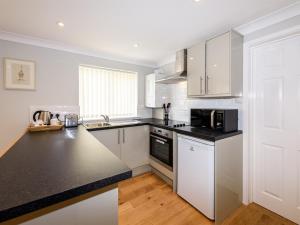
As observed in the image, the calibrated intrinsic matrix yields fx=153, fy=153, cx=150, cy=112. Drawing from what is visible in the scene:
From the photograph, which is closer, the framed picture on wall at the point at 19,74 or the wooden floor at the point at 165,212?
the wooden floor at the point at 165,212

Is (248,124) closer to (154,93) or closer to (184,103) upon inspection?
(184,103)

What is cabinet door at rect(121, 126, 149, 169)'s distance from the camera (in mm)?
2707

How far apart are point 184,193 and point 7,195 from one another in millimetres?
1981

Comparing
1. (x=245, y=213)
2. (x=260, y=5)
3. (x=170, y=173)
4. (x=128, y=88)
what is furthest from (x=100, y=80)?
(x=245, y=213)

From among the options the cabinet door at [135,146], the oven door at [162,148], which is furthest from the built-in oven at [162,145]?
the cabinet door at [135,146]

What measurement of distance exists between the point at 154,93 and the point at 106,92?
0.98 m

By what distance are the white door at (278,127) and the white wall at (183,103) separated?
13.8 inches

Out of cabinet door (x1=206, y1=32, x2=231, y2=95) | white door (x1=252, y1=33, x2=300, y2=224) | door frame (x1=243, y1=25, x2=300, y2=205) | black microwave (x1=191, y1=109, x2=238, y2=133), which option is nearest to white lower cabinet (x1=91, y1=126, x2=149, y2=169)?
black microwave (x1=191, y1=109, x2=238, y2=133)

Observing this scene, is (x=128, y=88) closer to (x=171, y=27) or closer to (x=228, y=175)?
(x=171, y=27)

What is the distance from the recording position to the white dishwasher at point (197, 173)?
1.70 meters

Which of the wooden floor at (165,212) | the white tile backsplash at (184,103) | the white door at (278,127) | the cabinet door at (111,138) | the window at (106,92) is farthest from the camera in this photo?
the window at (106,92)

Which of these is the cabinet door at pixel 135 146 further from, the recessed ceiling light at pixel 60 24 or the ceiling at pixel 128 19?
the recessed ceiling light at pixel 60 24

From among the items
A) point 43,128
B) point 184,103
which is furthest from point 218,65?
point 43,128

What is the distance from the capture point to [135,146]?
9.22ft
